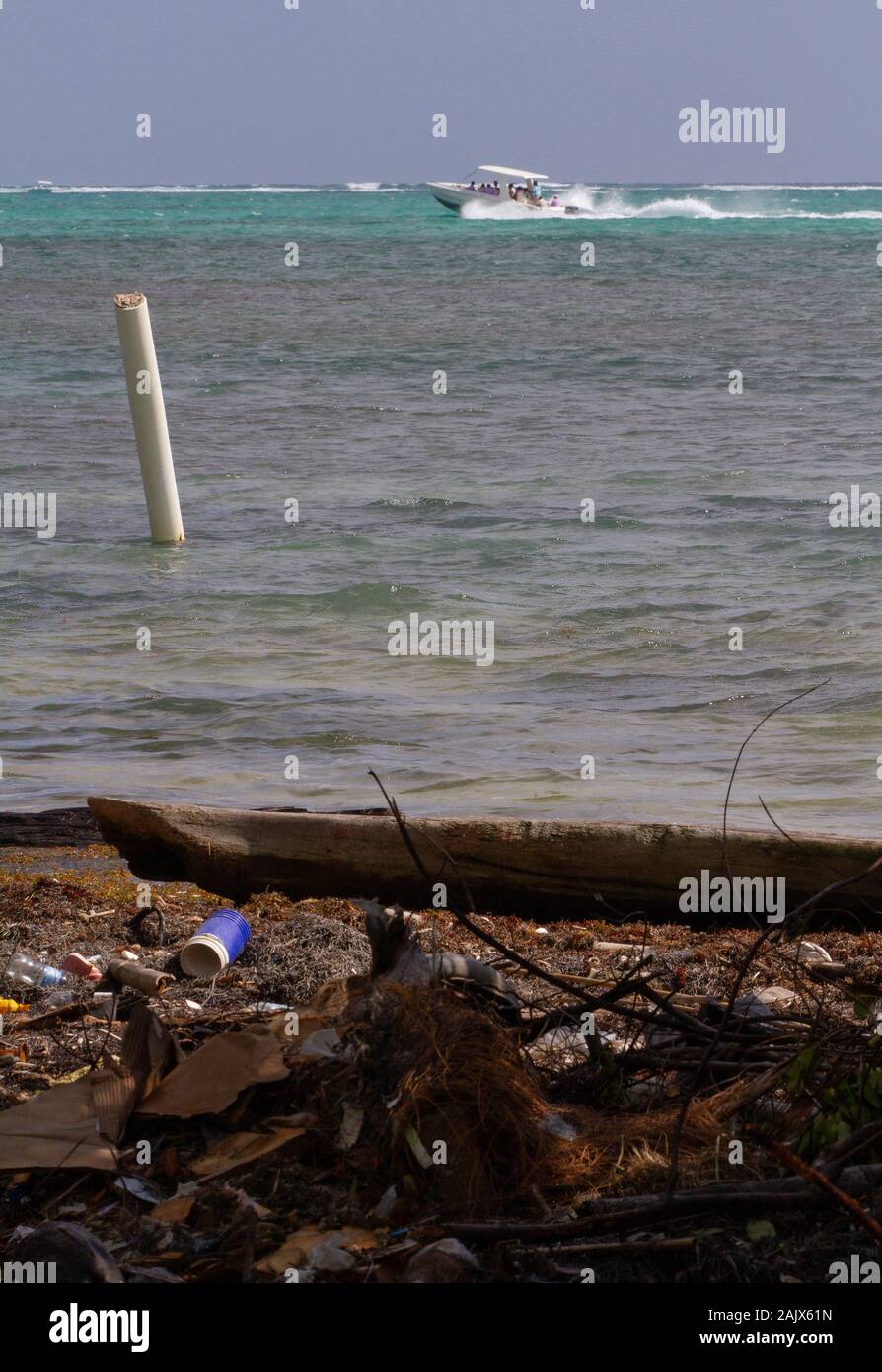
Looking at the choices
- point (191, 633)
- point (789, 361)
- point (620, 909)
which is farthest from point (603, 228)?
point (620, 909)

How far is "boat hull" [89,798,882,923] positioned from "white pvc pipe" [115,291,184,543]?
7.17m

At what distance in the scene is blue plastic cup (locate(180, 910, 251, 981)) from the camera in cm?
454

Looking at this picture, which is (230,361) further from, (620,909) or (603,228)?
(603,228)

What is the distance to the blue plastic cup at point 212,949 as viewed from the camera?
454 centimetres

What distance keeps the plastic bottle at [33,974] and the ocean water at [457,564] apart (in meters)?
2.09

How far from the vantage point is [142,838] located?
497cm

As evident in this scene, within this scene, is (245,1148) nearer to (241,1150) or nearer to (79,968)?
(241,1150)

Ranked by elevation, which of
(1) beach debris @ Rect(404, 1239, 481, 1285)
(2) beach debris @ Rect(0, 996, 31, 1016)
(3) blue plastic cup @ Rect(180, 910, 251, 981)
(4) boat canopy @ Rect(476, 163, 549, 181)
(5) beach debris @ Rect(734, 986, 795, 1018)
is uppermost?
(4) boat canopy @ Rect(476, 163, 549, 181)

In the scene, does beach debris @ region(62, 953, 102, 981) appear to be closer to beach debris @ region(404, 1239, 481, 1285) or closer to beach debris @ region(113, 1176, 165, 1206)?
beach debris @ region(113, 1176, 165, 1206)

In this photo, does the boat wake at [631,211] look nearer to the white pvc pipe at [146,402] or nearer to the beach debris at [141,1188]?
the white pvc pipe at [146,402]

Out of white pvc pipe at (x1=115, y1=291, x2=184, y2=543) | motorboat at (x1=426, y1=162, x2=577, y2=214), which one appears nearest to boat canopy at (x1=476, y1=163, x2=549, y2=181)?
motorboat at (x1=426, y1=162, x2=577, y2=214)

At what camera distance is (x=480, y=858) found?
478 centimetres

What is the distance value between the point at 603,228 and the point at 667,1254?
68.5 meters

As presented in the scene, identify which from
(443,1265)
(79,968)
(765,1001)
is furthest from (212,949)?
(443,1265)
